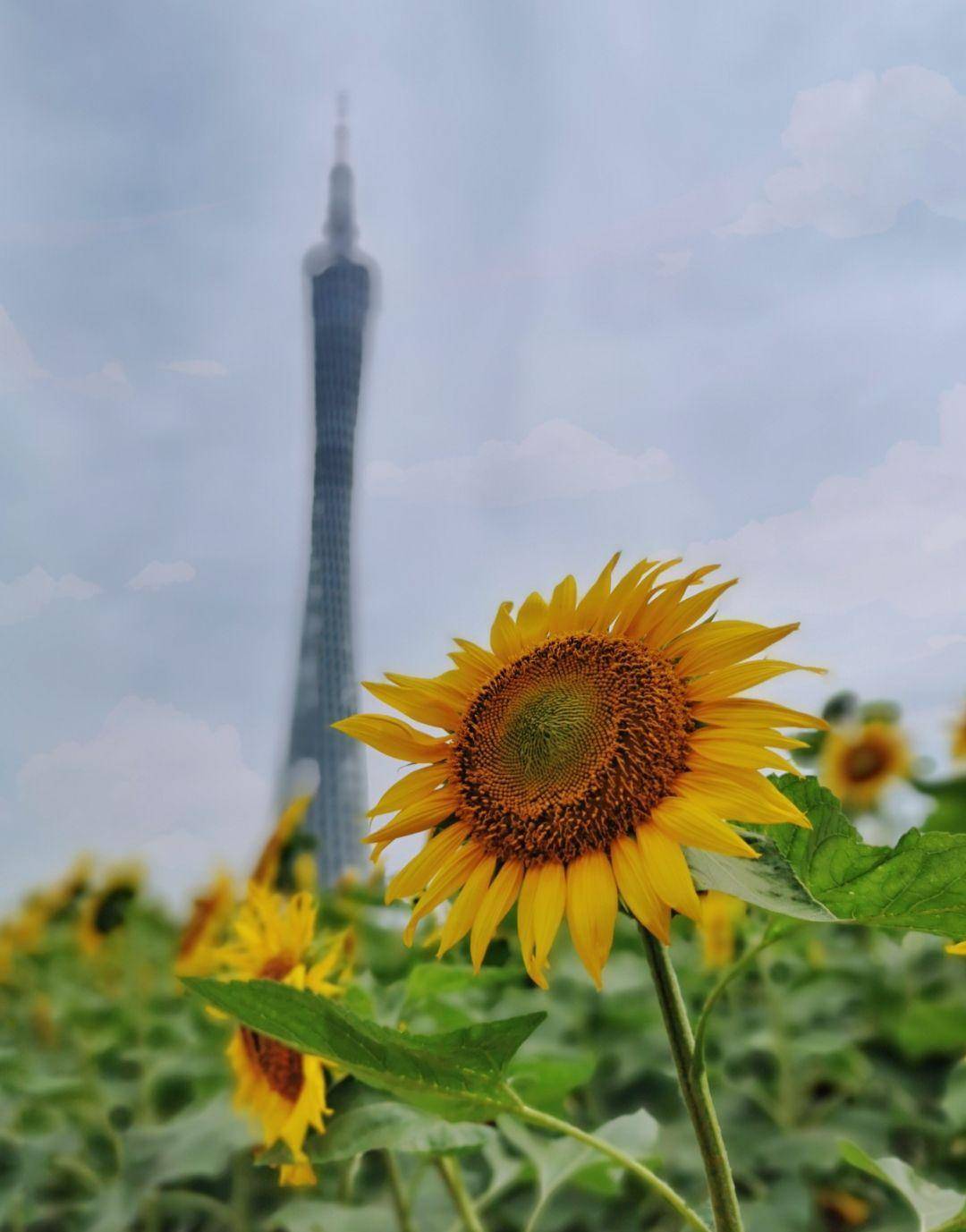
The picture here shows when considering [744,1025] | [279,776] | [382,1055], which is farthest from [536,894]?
[279,776]

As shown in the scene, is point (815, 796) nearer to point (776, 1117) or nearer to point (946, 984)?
point (776, 1117)

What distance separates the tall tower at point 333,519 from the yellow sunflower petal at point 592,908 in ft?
111

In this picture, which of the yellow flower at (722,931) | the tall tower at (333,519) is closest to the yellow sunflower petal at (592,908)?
the yellow flower at (722,931)

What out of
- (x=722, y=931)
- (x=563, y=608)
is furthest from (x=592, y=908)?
(x=722, y=931)

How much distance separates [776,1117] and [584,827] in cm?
213

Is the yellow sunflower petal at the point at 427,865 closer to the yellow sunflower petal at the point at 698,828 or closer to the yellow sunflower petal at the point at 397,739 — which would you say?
the yellow sunflower petal at the point at 397,739

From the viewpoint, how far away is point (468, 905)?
107 cm

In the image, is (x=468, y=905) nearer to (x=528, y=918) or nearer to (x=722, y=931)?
(x=528, y=918)

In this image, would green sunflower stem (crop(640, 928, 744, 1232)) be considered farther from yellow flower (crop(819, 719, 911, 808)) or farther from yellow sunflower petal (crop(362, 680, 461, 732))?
yellow flower (crop(819, 719, 911, 808))

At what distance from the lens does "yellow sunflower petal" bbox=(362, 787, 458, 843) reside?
115 centimetres

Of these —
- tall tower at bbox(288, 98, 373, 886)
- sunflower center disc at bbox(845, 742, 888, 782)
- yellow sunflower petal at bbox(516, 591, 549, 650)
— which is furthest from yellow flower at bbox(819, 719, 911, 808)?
tall tower at bbox(288, 98, 373, 886)

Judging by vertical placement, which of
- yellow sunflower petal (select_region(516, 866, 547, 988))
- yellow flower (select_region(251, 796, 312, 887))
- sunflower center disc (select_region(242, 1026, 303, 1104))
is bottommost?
sunflower center disc (select_region(242, 1026, 303, 1104))

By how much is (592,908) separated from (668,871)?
85 millimetres

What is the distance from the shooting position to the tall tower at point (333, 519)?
41.6 meters
